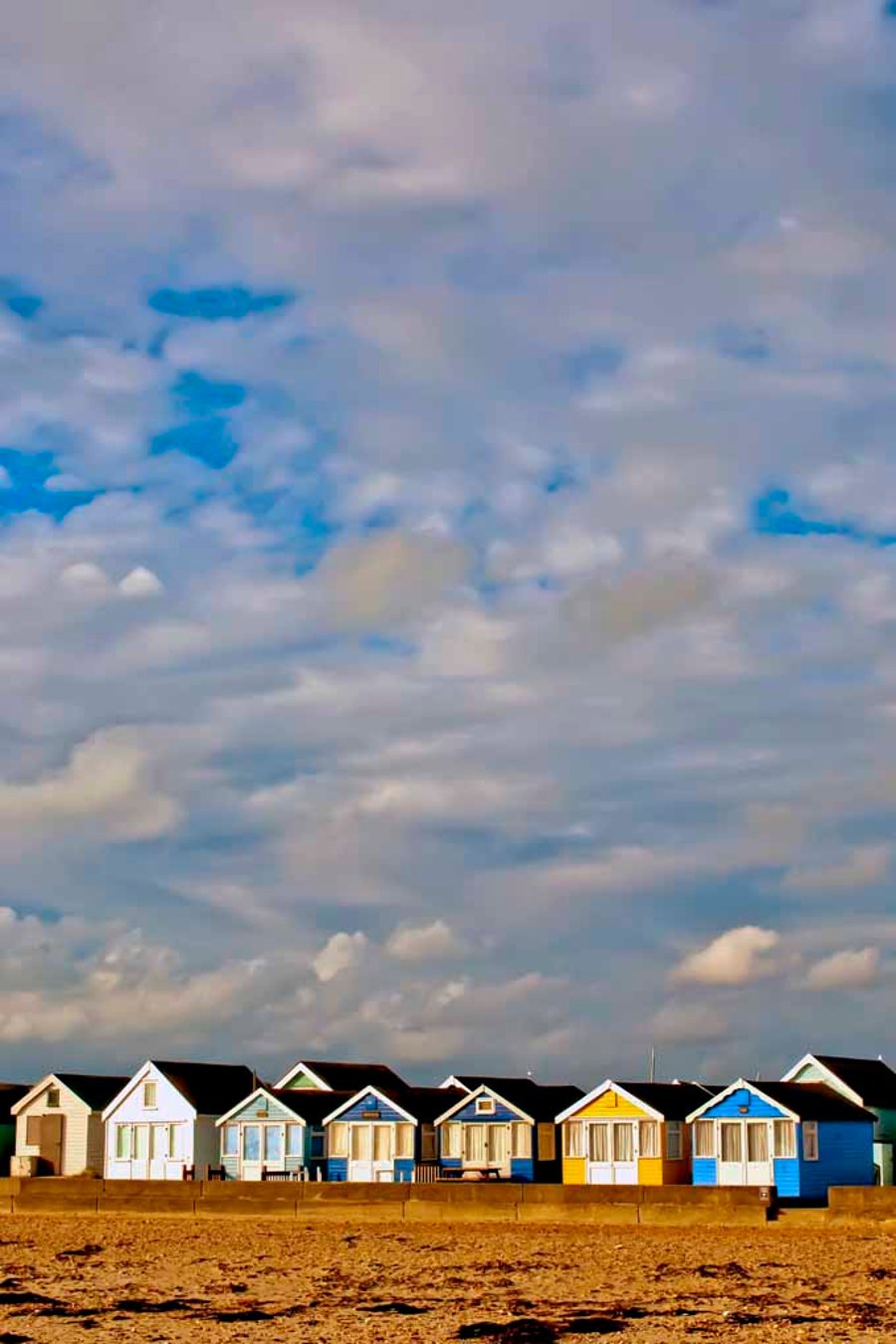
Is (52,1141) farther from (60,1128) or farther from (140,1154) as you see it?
(140,1154)

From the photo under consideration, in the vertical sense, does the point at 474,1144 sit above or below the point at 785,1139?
below

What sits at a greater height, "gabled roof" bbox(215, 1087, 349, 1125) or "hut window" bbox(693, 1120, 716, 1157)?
"gabled roof" bbox(215, 1087, 349, 1125)

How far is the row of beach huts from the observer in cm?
5925

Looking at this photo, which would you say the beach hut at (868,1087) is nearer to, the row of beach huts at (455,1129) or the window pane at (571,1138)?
the row of beach huts at (455,1129)

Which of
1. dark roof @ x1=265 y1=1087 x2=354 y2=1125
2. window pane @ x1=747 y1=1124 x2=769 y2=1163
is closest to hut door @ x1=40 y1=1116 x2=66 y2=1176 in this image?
dark roof @ x1=265 y1=1087 x2=354 y2=1125

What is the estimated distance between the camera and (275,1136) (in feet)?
222

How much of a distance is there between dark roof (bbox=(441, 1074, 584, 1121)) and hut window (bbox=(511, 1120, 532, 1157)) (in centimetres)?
51

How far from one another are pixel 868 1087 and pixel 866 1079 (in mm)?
1015

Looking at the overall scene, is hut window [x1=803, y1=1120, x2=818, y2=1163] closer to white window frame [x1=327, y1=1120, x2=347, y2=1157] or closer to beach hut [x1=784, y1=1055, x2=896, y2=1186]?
beach hut [x1=784, y1=1055, x2=896, y2=1186]

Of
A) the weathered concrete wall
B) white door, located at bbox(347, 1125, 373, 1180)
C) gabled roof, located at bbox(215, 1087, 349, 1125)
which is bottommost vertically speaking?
the weathered concrete wall

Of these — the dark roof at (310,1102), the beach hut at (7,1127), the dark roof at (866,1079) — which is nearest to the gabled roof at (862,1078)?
the dark roof at (866,1079)

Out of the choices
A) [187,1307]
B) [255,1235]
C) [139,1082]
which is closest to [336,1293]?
[187,1307]

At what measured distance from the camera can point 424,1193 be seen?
2153 inches

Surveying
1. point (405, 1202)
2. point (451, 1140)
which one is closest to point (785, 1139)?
point (451, 1140)
